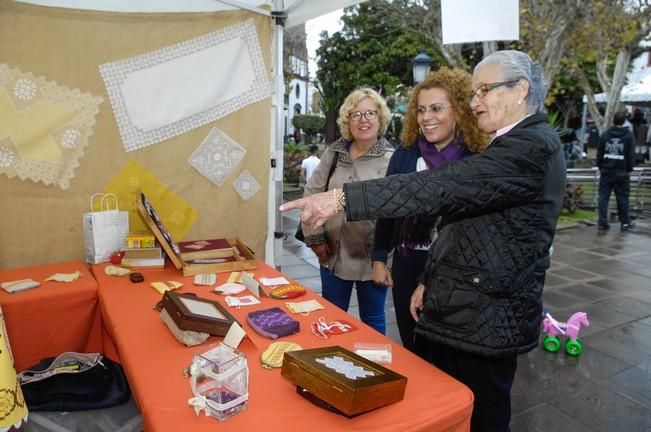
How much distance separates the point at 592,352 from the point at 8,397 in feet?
12.2

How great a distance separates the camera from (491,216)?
1433 mm

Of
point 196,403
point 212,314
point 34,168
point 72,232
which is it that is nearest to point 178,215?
point 72,232

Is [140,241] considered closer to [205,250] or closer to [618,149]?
[205,250]

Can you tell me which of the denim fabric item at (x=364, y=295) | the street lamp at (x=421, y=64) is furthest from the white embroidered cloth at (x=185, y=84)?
the street lamp at (x=421, y=64)

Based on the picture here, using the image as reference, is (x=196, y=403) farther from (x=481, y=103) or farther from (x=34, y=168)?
(x=34, y=168)

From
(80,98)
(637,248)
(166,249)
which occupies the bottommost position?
(637,248)

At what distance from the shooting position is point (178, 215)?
3.34 meters

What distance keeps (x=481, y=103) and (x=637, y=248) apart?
23.0 feet

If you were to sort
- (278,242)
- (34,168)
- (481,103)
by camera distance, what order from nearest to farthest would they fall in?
(481,103), (34,168), (278,242)

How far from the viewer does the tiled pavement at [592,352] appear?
2.71 metres

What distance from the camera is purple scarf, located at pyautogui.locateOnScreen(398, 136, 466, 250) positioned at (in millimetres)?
2125

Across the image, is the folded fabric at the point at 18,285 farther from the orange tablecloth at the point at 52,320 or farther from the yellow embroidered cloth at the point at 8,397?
the yellow embroidered cloth at the point at 8,397

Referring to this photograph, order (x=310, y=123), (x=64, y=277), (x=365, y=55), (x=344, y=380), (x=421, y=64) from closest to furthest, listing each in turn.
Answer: (x=344, y=380) < (x=64, y=277) < (x=421, y=64) < (x=365, y=55) < (x=310, y=123)

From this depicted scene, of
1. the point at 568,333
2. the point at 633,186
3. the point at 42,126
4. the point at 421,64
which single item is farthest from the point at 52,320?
the point at 633,186
